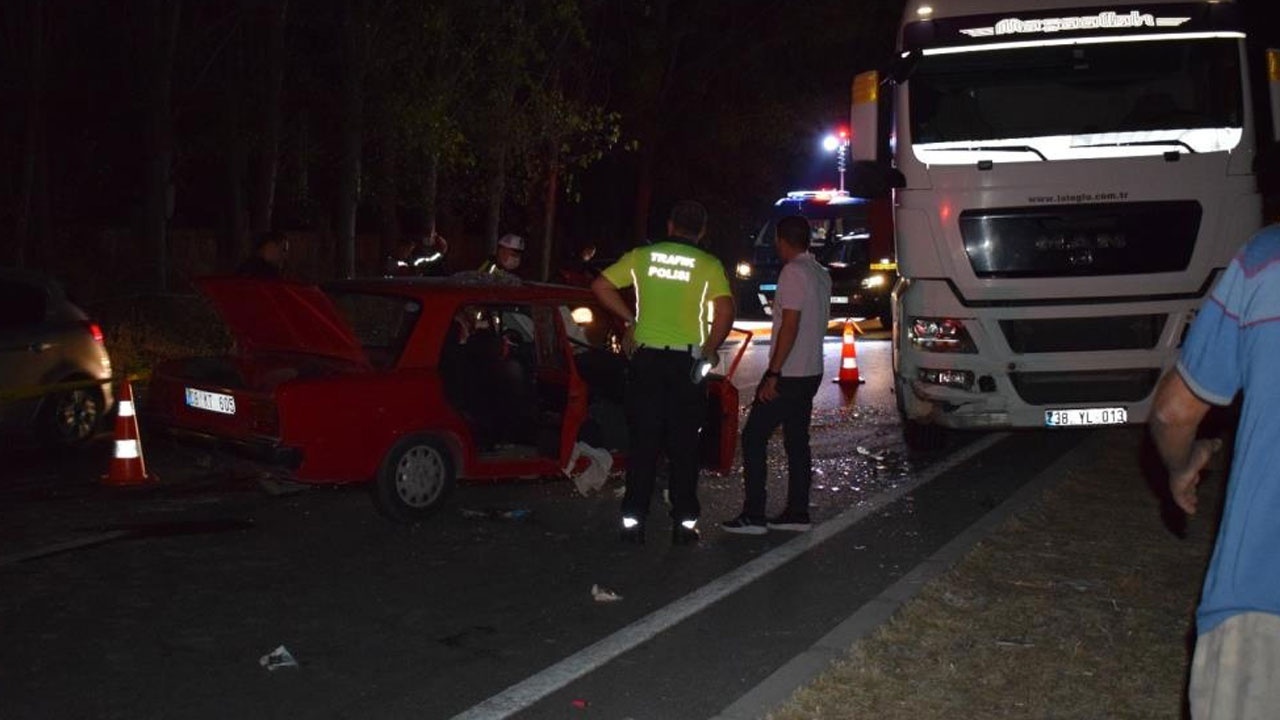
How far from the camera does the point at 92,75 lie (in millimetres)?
32312

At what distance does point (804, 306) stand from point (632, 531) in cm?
164

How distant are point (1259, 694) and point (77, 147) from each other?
112ft

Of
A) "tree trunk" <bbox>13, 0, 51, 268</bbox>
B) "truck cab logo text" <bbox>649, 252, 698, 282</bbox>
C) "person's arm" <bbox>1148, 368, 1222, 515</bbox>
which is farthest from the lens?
"tree trunk" <bbox>13, 0, 51, 268</bbox>

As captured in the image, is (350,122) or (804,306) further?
(350,122)

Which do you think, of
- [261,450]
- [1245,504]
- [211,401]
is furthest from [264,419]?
[1245,504]

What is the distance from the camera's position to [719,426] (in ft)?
35.0

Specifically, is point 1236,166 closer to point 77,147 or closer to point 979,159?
point 979,159

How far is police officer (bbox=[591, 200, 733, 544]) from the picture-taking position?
362 inches

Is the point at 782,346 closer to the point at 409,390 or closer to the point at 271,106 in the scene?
the point at 409,390

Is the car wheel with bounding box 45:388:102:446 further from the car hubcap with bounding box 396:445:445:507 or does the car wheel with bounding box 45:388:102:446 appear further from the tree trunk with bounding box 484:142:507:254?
the tree trunk with bounding box 484:142:507:254

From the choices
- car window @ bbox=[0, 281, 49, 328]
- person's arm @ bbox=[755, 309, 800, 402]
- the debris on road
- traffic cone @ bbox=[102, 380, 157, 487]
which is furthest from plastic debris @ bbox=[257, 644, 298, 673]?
car window @ bbox=[0, 281, 49, 328]

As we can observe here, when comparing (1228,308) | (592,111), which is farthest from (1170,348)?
(592,111)

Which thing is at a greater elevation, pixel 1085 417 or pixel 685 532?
pixel 1085 417

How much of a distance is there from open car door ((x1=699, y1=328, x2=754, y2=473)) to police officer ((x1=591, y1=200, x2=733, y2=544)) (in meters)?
1.32
